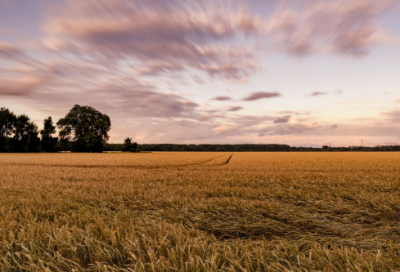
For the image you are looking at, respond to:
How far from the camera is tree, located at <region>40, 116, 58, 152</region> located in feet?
219

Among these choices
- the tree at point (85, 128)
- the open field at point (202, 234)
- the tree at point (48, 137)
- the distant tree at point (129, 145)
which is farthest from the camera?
the distant tree at point (129, 145)

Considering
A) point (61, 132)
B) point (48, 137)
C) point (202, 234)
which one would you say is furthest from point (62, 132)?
point (202, 234)

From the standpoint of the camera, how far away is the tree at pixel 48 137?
219 feet

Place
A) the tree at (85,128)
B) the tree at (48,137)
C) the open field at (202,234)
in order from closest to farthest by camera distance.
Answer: the open field at (202,234)
the tree at (85,128)
the tree at (48,137)

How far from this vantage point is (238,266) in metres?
1.88

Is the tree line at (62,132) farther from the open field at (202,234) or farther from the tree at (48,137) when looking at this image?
the open field at (202,234)

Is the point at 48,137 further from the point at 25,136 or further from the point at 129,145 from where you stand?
the point at 129,145

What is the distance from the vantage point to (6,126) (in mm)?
62281

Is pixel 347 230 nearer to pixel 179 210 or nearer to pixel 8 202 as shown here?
pixel 179 210

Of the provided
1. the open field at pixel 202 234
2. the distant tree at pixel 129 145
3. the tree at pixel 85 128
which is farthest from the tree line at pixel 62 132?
the open field at pixel 202 234

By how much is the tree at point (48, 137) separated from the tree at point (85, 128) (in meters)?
12.6

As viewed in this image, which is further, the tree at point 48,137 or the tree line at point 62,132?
the tree at point 48,137

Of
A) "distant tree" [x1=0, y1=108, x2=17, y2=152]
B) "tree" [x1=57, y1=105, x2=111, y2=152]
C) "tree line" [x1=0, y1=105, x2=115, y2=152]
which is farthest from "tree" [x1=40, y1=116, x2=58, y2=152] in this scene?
"tree" [x1=57, y1=105, x2=111, y2=152]

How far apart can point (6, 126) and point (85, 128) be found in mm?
23811
